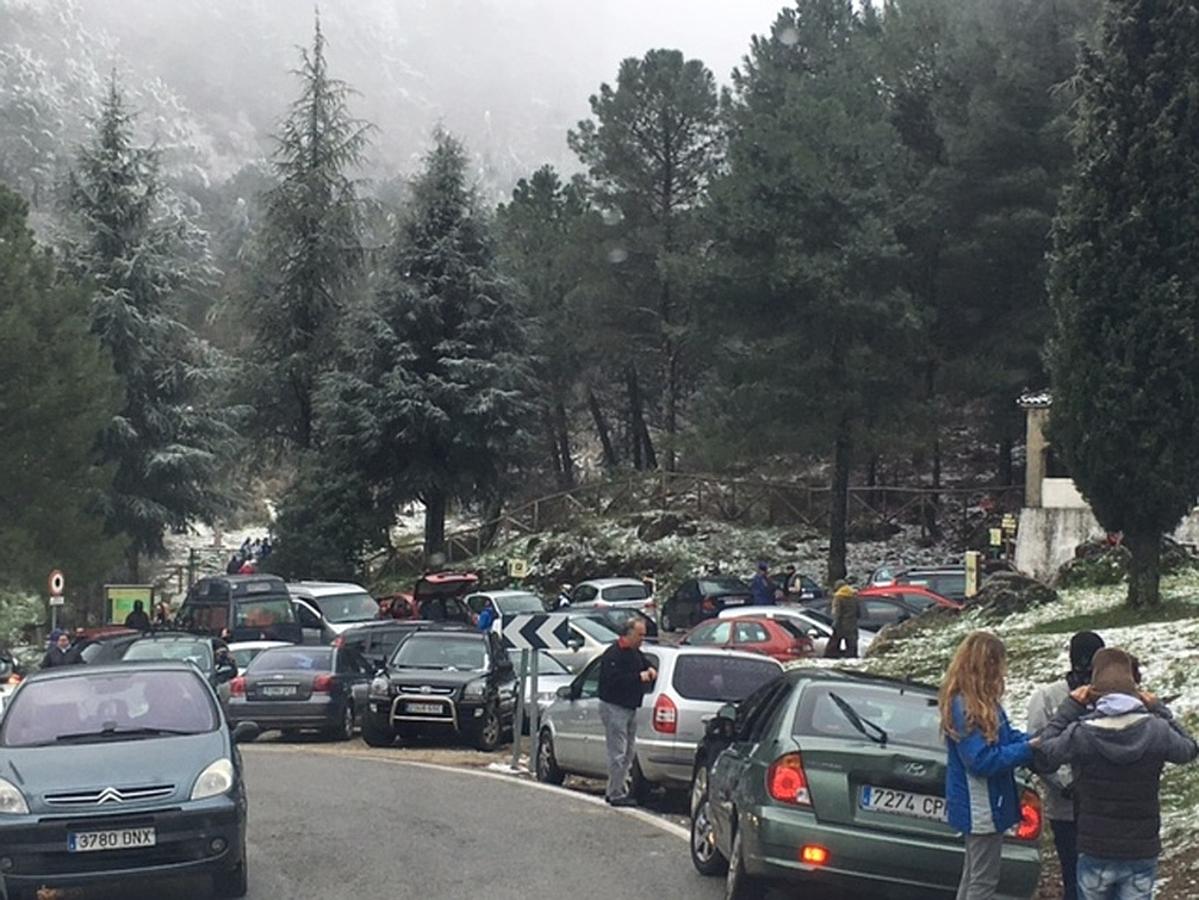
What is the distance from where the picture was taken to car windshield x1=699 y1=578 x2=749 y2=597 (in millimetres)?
40781

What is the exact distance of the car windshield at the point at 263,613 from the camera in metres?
34.2

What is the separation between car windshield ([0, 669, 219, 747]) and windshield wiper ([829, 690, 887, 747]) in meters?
4.17

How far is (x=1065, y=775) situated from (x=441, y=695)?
543 inches

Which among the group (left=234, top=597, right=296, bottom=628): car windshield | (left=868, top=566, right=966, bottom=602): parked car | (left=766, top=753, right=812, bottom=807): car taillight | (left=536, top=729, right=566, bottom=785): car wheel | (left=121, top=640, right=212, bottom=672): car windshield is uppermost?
(left=766, top=753, right=812, bottom=807): car taillight

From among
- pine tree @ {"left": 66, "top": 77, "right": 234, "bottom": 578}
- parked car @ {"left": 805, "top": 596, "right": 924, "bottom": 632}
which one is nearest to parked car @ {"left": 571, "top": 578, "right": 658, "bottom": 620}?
parked car @ {"left": 805, "top": 596, "right": 924, "bottom": 632}

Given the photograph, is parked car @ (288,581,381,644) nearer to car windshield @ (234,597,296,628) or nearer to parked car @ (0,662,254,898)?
car windshield @ (234,597,296,628)

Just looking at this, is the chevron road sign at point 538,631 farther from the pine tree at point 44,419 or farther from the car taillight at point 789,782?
the pine tree at point 44,419

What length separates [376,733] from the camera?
75.0 ft

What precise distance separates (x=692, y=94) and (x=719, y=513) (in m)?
13.8

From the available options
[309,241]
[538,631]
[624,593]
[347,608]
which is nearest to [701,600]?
[624,593]

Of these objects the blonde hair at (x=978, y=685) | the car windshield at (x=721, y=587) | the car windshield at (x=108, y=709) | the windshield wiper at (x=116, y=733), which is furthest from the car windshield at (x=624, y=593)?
the blonde hair at (x=978, y=685)

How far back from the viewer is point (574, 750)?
17.5 metres

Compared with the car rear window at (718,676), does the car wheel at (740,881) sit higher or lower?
lower

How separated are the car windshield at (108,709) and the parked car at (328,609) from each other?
22.5 meters
